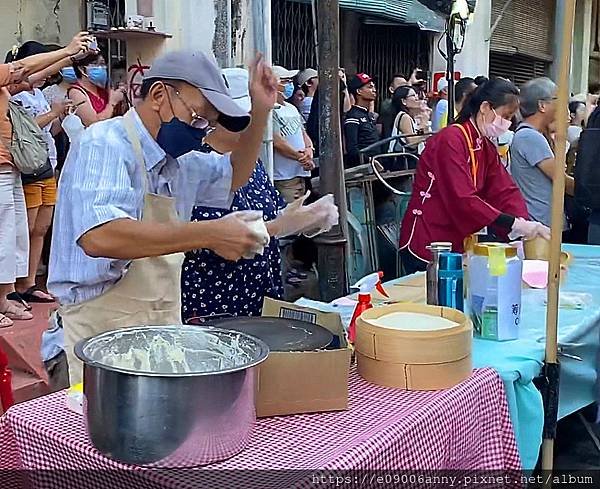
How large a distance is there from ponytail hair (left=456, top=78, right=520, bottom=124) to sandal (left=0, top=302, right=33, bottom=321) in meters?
2.72

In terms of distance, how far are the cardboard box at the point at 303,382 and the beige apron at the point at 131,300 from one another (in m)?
0.64

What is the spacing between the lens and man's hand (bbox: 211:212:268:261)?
80.7 inches

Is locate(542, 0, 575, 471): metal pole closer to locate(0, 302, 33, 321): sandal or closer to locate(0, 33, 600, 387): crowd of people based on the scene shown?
locate(0, 33, 600, 387): crowd of people

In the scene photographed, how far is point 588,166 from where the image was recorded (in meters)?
4.29

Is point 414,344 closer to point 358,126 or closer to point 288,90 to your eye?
point 288,90

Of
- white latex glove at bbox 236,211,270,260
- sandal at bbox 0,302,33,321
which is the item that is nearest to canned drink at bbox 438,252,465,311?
white latex glove at bbox 236,211,270,260

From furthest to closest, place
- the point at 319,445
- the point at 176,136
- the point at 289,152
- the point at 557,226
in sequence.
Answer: the point at 289,152 → the point at 557,226 → the point at 176,136 → the point at 319,445

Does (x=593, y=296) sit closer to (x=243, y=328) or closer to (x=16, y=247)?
(x=243, y=328)

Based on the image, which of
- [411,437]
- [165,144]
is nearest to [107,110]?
[165,144]

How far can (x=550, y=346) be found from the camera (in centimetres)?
250

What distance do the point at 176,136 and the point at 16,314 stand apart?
114 inches

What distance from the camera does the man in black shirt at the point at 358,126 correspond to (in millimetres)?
7055

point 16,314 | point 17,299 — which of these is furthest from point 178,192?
point 17,299

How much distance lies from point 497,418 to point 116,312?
3.57ft
